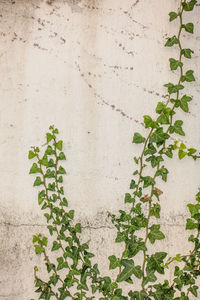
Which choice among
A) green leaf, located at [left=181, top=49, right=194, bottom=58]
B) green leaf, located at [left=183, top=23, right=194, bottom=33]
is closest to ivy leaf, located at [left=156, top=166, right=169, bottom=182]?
green leaf, located at [left=181, top=49, right=194, bottom=58]

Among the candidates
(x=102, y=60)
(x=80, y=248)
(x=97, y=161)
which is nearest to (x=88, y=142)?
(x=97, y=161)

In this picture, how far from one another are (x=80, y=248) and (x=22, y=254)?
0.33 m

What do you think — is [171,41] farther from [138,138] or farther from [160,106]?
[138,138]

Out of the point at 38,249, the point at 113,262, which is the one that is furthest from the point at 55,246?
the point at 113,262

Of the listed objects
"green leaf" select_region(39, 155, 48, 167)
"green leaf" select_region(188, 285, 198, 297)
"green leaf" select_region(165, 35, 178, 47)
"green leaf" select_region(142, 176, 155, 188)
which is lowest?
"green leaf" select_region(188, 285, 198, 297)

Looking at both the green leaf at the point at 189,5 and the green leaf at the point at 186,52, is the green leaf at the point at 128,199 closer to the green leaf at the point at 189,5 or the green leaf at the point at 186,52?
the green leaf at the point at 186,52

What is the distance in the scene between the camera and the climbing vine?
4.84 feet

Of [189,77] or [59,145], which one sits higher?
[189,77]

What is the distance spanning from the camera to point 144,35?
5.20 ft

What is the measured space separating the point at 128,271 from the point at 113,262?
9cm

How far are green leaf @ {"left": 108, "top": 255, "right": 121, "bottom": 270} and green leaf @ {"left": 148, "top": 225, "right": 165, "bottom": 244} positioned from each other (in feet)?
0.67

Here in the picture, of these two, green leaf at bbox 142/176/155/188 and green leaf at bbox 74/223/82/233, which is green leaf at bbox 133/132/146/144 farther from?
green leaf at bbox 74/223/82/233

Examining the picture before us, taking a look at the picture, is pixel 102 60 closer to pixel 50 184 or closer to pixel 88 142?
pixel 88 142

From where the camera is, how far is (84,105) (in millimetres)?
1584
